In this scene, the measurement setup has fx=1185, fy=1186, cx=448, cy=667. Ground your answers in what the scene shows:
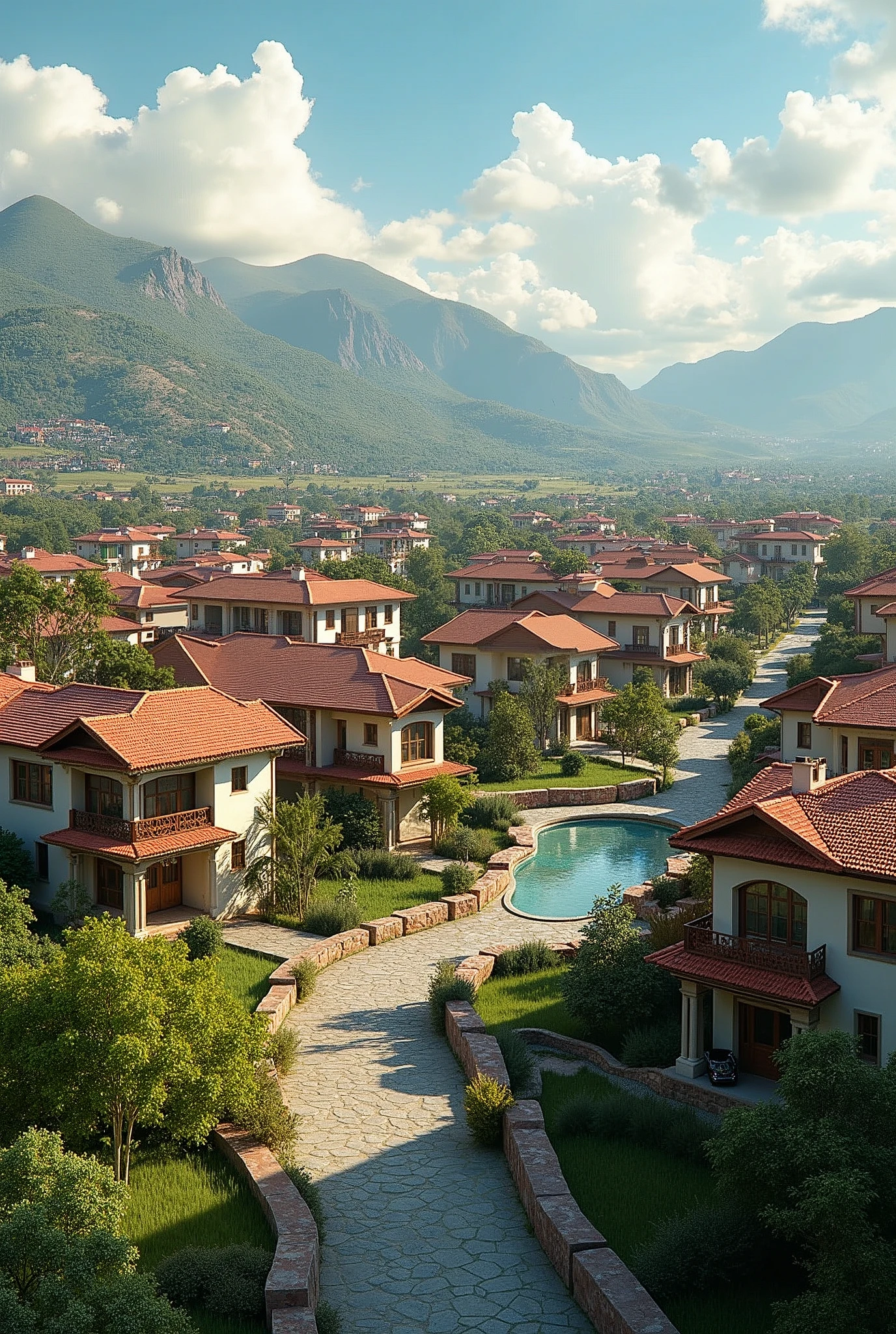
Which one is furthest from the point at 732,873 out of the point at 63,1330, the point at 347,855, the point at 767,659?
the point at 767,659

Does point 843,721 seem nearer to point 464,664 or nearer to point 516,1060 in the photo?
point 516,1060

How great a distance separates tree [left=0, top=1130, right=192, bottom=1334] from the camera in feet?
34.5

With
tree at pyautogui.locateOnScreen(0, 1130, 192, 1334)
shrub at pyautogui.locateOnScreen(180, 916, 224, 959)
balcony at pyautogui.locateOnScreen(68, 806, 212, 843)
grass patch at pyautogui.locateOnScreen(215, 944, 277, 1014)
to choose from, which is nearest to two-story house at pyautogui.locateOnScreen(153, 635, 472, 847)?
balcony at pyautogui.locateOnScreen(68, 806, 212, 843)

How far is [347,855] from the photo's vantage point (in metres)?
33.4

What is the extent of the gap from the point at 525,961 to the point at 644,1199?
10.6 meters

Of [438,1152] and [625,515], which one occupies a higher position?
[625,515]

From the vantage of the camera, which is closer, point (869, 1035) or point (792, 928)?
point (869, 1035)

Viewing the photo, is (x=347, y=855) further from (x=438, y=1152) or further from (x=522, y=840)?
(x=438, y=1152)

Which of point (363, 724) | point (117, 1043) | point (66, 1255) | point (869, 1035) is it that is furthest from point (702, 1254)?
point (363, 724)

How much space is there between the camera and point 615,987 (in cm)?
2230

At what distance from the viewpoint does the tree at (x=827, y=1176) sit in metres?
11.3

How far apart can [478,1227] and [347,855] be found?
1816 cm

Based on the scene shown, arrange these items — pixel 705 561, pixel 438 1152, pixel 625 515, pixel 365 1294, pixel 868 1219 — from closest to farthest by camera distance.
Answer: pixel 868 1219 → pixel 365 1294 → pixel 438 1152 → pixel 705 561 → pixel 625 515

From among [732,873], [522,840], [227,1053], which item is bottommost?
[522,840]
